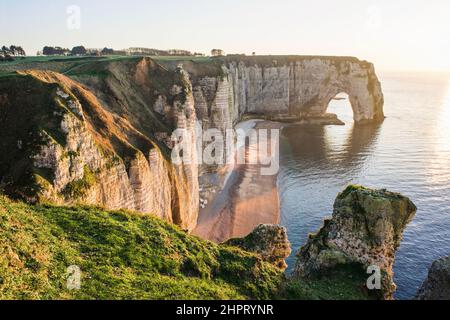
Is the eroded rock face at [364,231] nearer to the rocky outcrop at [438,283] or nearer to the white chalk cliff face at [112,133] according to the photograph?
the rocky outcrop at [438,283]

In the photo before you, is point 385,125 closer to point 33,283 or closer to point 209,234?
point 209,234

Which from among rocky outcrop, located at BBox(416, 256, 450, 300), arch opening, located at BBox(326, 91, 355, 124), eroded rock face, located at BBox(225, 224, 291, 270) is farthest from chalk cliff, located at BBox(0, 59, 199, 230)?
arch opening, located at BBox(326, 91, 355, 124)

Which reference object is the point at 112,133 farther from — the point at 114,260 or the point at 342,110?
the point at 342,110

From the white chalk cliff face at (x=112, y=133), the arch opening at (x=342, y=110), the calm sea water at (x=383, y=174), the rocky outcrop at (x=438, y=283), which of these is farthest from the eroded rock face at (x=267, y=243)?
Result: the arch opening at (x=342, y=110)

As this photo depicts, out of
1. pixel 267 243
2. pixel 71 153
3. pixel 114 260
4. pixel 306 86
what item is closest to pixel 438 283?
pixel 267 243

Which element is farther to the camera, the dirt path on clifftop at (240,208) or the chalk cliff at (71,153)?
the dirt path on clifftop at (240,208)
